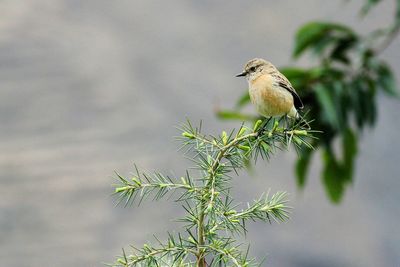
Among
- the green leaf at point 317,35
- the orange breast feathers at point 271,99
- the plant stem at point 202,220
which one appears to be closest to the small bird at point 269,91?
the orange breast feathers at point 271,99

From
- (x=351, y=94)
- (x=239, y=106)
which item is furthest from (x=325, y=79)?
(x=239, y=106)

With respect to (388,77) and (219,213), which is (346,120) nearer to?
(388,77)

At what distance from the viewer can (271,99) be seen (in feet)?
4.93

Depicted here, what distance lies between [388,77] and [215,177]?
2326mm

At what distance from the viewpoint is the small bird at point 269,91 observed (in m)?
1.48

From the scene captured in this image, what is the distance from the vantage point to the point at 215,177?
1055 millimetres

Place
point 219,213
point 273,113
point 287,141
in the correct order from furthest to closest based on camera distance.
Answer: point 273,113
point 287,141
point 219,213

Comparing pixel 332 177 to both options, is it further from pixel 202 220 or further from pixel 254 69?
pixel 202 220

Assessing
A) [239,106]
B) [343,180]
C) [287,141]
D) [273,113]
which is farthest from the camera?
[343,180]

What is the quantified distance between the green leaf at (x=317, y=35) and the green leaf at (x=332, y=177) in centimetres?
44

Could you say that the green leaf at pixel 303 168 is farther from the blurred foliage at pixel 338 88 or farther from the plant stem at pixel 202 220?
the plant stem at pixel 202 220

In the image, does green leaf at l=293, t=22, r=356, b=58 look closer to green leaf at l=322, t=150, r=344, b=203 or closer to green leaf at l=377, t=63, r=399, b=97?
green leaf at l=377, t=63, r=399, b=97

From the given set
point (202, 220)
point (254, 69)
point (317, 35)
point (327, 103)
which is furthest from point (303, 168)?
point (202, 220)

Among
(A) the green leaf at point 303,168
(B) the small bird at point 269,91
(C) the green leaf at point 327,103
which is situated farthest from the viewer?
(A) the green leaf at point 303,168
